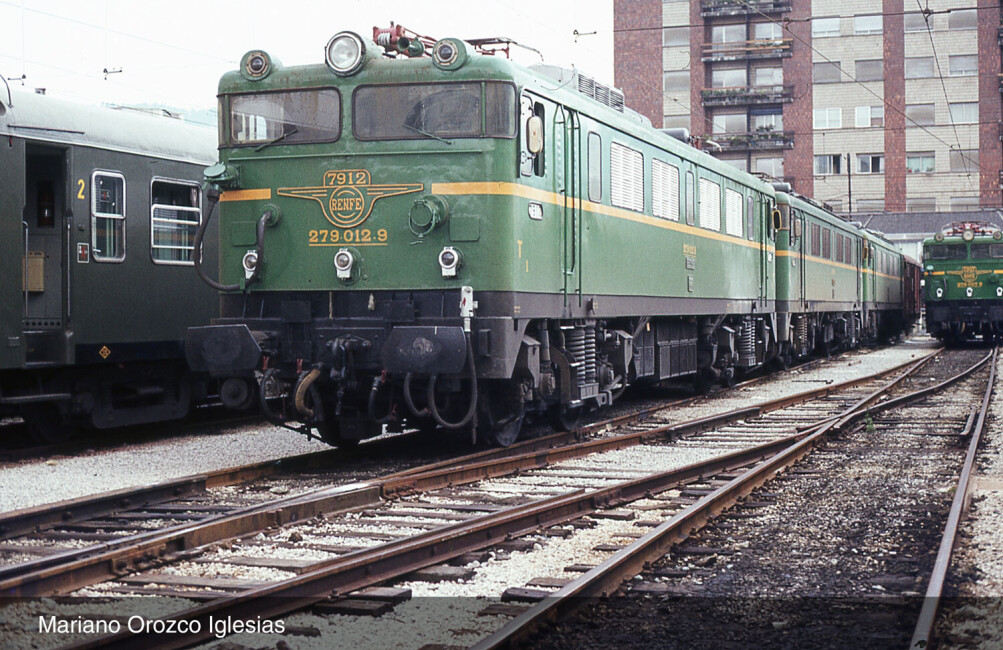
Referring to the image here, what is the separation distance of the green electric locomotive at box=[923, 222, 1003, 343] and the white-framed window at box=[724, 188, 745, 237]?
19.1 m

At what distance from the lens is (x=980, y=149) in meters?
64.0

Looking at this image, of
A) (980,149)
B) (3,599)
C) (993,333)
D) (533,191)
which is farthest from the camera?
(980,149)

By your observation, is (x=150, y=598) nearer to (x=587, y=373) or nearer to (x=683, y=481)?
(x=683, y=481)

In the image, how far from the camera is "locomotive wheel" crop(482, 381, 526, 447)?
10.4 m

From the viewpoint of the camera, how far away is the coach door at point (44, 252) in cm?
1139

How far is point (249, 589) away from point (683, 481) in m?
4.35

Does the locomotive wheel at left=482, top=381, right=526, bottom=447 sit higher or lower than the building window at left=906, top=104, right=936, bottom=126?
lower

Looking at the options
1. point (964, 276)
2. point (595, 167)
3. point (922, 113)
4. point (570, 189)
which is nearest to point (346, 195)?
point (570, 189)

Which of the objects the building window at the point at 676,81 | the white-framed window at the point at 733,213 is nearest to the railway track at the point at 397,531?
the white-framed window at the point at 733,213

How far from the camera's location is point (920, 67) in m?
63.9

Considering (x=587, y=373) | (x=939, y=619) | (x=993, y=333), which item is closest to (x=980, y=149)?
(x=993, y=333)

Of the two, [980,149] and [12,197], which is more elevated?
[980,149]

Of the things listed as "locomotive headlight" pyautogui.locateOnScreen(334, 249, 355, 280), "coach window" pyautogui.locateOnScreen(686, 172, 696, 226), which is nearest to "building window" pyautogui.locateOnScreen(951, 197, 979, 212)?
"coach window" pyautogui.locateOnScreen(686, 172, 696, 226)

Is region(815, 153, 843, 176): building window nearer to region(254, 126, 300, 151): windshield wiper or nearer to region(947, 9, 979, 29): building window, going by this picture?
region(947, 9, 979, 29): building window
